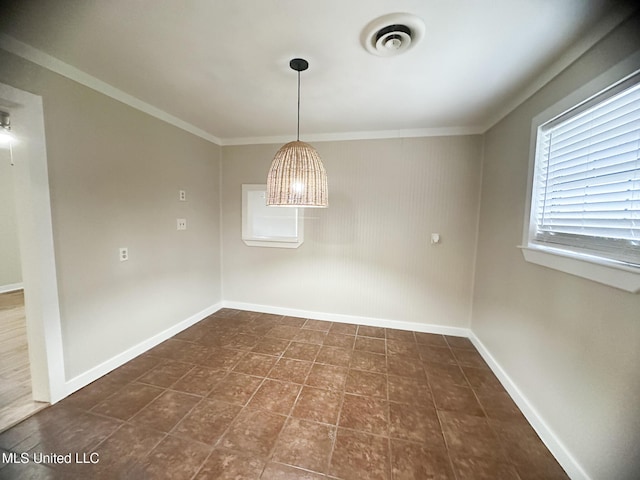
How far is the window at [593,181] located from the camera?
109 cm

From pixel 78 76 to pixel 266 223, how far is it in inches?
83.7

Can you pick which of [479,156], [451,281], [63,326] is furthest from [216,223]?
[479,156]

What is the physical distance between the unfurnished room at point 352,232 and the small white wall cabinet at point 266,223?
0.64 m

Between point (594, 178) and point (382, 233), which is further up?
point (594, 178)

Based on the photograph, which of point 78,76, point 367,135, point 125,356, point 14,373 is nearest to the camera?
point 78,76

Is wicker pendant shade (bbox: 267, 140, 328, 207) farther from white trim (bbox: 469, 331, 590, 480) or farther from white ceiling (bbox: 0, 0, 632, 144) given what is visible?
white trim (bbox: 469, 331, 590, 480)

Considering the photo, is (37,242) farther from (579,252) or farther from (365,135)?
(579,252)

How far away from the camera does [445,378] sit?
2105mm

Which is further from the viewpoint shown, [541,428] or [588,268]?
[541,428]

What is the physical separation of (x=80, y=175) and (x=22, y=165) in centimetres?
29

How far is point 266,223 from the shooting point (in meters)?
3.34

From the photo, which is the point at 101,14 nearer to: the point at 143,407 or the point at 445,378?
the point at 143,407

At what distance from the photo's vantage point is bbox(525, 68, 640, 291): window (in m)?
1.09

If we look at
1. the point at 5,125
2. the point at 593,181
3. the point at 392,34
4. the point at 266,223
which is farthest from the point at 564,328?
the point at 5,125
